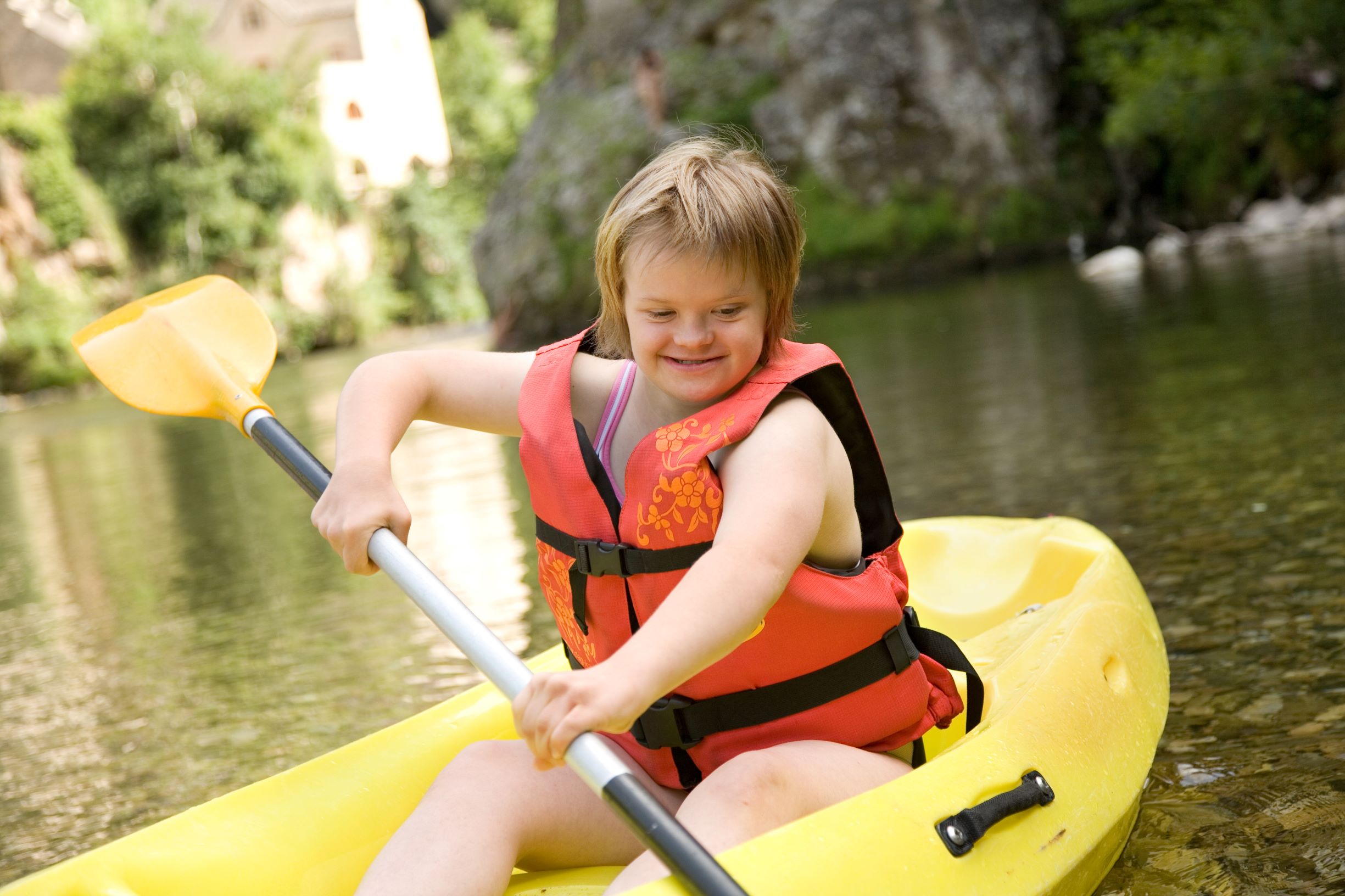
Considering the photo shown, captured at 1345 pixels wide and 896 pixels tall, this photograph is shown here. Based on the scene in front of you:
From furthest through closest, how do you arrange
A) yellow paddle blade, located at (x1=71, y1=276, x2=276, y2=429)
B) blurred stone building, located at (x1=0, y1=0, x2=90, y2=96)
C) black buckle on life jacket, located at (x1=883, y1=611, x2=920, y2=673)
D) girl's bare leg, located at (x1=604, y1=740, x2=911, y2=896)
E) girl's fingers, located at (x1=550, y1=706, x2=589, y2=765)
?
Result: 1. blurred stone building, located at (x1=0, y1=0, x2=90, y2=96)
2. yellow paddle blade, located at (x1=71, y1=276, x2=276, y2=429)
3. black buckle on life jacket, located at (x1=883, y1=611, x2=920, y2=673)
4. girl's bare leg, located at (x1=604, y1=740, x2=911, y2=896)
5. girl's fingers, located at (x1=550, y1=706, x2=589, y2=765)

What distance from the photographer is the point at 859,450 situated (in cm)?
159

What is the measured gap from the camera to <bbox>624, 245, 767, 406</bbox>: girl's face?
140 centimetres

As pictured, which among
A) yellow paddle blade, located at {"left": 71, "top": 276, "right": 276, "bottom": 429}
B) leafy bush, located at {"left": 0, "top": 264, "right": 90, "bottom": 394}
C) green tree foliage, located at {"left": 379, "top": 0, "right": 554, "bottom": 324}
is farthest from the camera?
green tree foliage, located at {"left": 379, "top": 0, "right": 554, "bottom": 324}

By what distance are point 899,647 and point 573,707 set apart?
55 centimetres

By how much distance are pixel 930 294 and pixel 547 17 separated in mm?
26557

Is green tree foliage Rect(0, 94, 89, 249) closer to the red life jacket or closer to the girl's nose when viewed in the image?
the red life jacket

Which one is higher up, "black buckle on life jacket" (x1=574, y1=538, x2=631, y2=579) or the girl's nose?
the girl's nose

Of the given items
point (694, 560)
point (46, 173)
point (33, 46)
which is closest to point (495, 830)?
point (694, 560)

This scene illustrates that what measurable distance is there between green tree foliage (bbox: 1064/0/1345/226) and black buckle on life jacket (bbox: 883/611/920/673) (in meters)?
11.8

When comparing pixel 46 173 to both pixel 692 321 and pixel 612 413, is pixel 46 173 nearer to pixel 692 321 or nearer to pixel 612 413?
pixel 612 413

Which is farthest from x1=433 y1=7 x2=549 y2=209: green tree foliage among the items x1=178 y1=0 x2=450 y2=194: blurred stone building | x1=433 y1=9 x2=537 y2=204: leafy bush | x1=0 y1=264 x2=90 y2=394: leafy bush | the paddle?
the paddle

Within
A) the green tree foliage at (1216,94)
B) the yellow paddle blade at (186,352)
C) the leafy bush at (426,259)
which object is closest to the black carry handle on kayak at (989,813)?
the yellow paddle blade at (186,352)

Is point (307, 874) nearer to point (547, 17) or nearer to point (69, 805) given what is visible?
point (69, 805)

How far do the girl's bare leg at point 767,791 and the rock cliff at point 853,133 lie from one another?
46.6 ft
